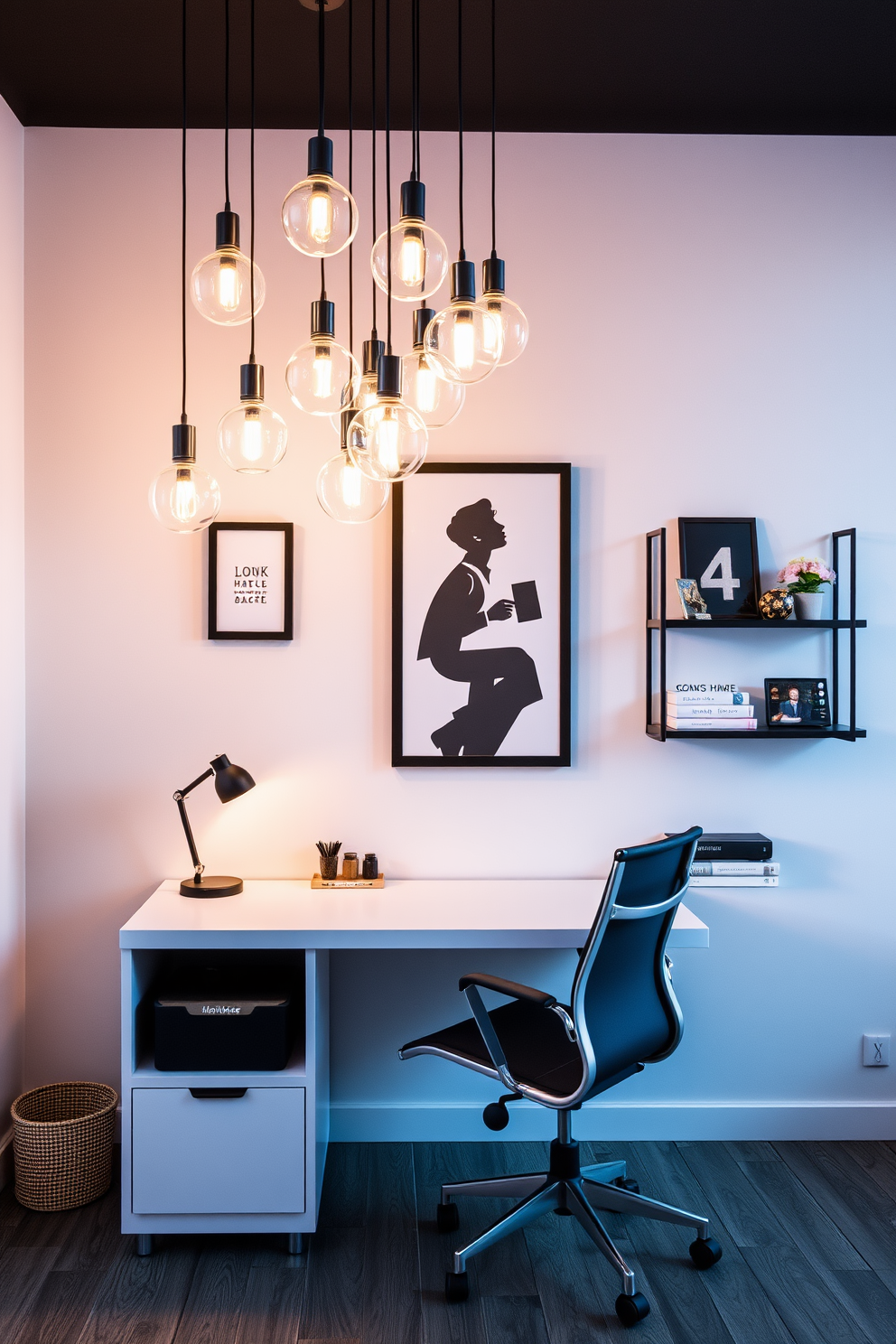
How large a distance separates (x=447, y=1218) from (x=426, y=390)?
2.06 meters

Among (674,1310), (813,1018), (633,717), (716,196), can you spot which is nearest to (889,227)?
(716,196)

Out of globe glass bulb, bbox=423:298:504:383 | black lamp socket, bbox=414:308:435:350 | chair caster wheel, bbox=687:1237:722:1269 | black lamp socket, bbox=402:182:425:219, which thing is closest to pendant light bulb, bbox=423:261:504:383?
globe glass bulb, bbox=423:298:504:383

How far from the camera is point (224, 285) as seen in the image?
5.38 ft

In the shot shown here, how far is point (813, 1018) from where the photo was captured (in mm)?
2955

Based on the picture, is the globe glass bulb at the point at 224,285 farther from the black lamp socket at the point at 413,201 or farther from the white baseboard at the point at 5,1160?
the white baseboard at the point at 5,1160

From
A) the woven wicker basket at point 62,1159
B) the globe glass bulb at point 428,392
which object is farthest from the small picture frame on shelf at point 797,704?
the woven wicker basket at point 62,1159

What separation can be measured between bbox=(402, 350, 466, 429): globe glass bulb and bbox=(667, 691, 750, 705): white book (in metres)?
1.39

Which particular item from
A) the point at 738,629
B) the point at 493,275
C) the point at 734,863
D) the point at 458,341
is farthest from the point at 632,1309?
the point at 493,275

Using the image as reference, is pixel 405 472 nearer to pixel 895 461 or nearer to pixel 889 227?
pixel 895 461

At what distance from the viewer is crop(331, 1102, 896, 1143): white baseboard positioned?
9.54ft

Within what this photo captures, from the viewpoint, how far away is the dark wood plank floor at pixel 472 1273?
2105mm

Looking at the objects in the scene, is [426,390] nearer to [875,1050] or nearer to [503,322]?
[503,322]

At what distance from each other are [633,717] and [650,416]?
3.06 ft

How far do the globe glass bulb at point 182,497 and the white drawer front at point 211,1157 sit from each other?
145 centimetres
